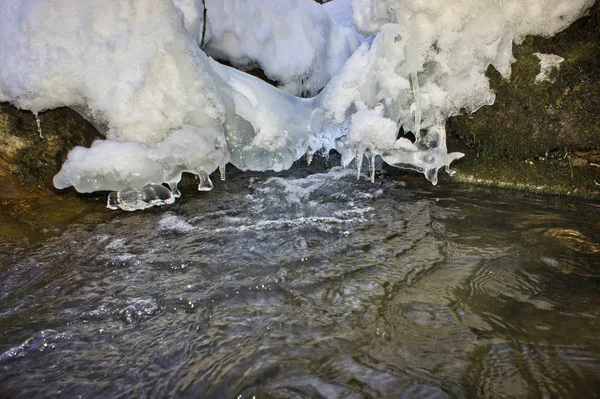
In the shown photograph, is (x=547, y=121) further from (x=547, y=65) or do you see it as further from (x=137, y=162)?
(x=137, y=162)

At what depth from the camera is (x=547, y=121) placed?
3.77 meters

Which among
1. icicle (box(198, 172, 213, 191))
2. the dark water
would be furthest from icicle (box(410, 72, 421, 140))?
icicle (box(198, 172, 213, 191))

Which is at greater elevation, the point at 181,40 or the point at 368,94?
the point at 181,40

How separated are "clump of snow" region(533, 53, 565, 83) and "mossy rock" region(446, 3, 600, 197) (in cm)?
3

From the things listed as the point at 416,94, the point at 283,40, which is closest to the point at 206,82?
the point at 283,40

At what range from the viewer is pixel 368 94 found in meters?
4.16

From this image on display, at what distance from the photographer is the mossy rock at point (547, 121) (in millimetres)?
3557

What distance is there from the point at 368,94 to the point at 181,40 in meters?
1.94

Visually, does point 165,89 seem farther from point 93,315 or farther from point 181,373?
point 181,373

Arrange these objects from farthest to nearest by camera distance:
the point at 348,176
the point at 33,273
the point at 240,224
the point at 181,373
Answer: the point at 348,176 < the point at 240,224 < the point at 33,273 < the point at 181,373

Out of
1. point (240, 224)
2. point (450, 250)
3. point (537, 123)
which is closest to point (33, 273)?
point (240, 224)

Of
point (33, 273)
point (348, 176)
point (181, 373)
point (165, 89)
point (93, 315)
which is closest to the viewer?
point (181, 373)

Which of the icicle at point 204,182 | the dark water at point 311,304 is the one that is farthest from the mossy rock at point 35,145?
the icicle at point 204,182

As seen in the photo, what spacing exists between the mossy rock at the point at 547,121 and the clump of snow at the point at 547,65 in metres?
0.03
